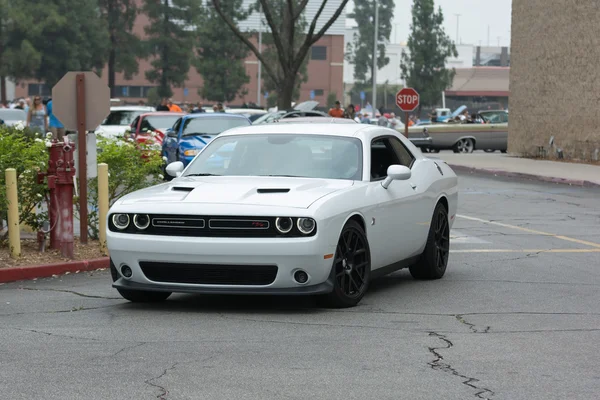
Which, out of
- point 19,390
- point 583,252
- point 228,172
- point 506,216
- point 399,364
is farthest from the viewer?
point 506,216

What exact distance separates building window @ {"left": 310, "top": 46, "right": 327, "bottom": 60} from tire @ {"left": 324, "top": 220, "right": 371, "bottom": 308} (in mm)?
104233

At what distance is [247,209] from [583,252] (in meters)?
5.96

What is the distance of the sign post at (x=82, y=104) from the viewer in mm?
12289

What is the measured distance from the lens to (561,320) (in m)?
8.73

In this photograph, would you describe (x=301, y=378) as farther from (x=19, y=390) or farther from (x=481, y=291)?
(x=481, y=291)

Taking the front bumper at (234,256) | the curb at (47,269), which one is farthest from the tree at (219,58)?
the front bumper at (234,256)

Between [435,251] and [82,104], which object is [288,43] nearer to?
[82,104]

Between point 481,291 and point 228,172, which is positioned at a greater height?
point 228,172

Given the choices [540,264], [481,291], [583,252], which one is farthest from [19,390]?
[583,252]

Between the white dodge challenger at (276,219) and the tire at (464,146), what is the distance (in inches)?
1260

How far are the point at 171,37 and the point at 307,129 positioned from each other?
6908cm

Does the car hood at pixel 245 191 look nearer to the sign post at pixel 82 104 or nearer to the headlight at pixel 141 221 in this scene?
the headlight at pixel 141 221

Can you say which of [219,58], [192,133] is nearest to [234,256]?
[192,133]

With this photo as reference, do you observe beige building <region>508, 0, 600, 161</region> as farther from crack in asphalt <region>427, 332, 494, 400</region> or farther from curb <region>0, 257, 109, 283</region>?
crack in asphalt <region>427, 332, 494, 400</region>
